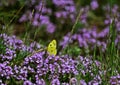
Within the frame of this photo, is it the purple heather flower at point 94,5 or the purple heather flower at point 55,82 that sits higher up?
the purple heather flower at point 55,82

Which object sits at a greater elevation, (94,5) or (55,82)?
(55,82)

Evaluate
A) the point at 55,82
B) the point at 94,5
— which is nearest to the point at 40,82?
the point at 55,82

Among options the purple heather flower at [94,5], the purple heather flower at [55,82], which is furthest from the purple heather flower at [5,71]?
the purple heather flower at [94,5]

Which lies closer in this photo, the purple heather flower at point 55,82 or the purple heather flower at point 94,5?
the purple heather flower at point 55,82

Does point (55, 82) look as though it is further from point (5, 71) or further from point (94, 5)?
point (94, 5)

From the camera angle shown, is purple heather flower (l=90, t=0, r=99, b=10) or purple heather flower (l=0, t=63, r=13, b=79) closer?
purple heather flower (l=0, t=63, r=13, b=79)

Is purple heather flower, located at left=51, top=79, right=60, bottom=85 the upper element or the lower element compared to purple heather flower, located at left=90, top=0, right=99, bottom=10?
upper

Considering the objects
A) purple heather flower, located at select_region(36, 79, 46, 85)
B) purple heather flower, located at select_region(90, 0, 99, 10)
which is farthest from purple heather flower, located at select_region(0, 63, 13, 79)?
purple heather flower, located at select_region(90, 0, 99, 10)

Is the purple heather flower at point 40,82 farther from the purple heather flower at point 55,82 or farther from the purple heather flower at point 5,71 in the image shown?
the purple heather flower at point 5,71

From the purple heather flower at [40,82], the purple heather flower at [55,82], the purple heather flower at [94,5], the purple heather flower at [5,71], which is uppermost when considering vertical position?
the purple heather flower at [5,71]

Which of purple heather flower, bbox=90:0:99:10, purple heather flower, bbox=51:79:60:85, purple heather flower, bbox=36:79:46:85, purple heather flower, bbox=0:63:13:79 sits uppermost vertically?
purple heather flower, bbox=0:63:13:79

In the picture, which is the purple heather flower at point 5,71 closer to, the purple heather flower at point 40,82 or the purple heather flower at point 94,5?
the purple heather flower at point 40,82

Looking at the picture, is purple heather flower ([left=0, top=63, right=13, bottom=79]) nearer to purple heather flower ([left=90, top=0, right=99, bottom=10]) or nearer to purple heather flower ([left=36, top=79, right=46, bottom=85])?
purple heather flower ([left=36, top=79, right=46, bottom=85])
